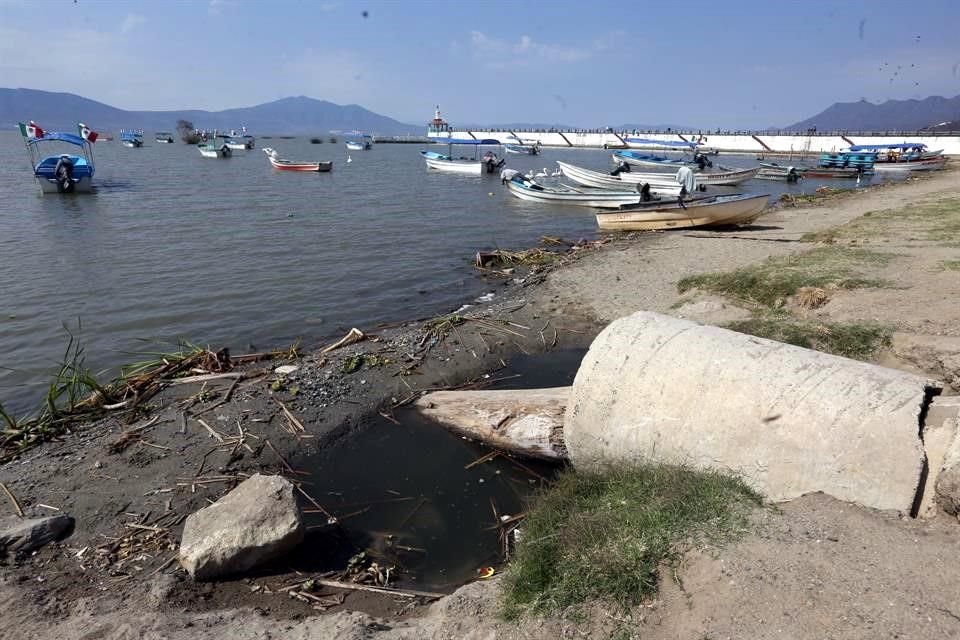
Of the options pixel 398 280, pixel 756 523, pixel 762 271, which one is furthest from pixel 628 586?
pixel 398 280

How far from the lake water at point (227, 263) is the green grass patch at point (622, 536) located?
8.01 metres

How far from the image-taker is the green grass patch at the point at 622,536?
A: 355cm

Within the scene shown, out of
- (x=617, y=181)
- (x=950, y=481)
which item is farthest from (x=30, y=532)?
(x=617, y=181)

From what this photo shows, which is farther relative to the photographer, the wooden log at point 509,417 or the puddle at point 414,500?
the wooden log at point 509,417

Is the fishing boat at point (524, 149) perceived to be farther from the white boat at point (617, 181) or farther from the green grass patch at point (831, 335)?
the green grass patch at point (831, 335)

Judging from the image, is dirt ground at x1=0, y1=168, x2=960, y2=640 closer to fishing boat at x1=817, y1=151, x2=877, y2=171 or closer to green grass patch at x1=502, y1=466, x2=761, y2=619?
green grass patch at x1=502, y1=466, x2=761, y2=619

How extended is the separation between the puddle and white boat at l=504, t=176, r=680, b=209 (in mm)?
21636

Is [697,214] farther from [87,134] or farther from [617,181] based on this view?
[87,134]

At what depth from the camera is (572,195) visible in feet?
96.2

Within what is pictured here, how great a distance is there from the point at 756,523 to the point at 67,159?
39.7 meters

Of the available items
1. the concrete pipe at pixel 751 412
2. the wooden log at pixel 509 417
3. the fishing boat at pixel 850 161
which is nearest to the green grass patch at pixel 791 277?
the wooden log at pixel 509 417

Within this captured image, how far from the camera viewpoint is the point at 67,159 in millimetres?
31188

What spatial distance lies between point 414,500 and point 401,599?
5.23ft

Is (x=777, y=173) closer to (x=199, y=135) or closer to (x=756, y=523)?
(x=756, y=523)
